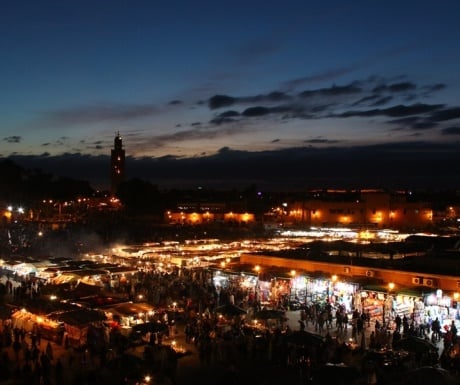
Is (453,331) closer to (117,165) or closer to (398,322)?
(398,322)

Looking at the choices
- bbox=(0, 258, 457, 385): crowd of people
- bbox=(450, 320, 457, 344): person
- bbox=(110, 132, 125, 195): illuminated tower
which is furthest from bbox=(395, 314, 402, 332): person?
bbox=(110, 132, 125, 195): illuminated tower

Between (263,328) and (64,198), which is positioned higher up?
(64,198)

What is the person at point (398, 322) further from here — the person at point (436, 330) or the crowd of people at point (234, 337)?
the person at point (436, 330)

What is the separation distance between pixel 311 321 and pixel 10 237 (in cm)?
2787

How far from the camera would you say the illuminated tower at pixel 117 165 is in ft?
322

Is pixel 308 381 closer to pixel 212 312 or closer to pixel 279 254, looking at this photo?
A: pixel 212 312

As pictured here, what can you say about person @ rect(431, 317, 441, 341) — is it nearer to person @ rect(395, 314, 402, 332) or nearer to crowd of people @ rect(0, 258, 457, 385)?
crowd of people @ rect(0, 258, 457, 385)

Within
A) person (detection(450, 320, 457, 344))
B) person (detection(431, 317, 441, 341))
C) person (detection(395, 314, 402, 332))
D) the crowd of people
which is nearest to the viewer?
the crowd of people

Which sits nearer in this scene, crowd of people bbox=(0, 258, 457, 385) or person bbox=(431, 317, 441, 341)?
crowd of people bbox=(0, 258, 457, 385)

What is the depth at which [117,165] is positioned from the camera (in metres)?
98.1

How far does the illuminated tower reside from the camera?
98188mm

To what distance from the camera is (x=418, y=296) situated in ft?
51.3

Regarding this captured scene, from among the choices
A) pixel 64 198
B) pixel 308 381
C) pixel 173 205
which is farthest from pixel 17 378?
pixel 64 198

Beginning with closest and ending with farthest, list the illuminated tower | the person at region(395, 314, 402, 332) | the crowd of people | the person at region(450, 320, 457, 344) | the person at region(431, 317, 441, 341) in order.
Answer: the crowd of people → the person at region(450, 320, 457, 344) → the person at region(431, 317, 441, 341) → the person at region(395, 314, 402, 332) → the illuminated tower
